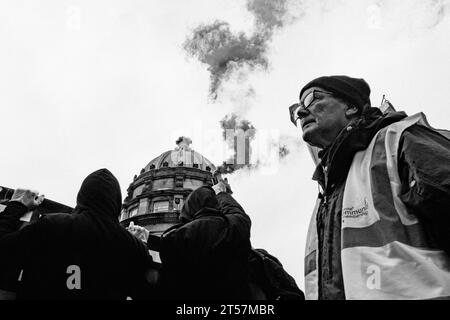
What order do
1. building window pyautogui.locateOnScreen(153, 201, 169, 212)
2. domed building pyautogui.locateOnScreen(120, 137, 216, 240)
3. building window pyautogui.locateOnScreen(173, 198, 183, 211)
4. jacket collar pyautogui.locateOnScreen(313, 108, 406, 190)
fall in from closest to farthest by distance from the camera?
jacket collar pyautogui.locateOnScreen(313, 108, 406, 190), domed building pyautogui.locateOnScreen(120, 137, 216, 240), building window pyautogui.locateOnScreen(173, 198, 183, 211), building window pyautogui.locateOnScreen(153, 201, 169, 212)

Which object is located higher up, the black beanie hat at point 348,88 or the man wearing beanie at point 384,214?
the black beanie hat at point 348,88

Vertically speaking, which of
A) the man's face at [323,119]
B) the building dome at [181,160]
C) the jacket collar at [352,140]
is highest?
the building dome at [181,160]

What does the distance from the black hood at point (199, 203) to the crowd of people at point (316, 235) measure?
0.04 feet

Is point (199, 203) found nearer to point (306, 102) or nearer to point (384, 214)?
point (306, 102)

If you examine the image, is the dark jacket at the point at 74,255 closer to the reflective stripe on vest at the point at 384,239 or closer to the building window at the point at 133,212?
the reflective stripe on vest at the point at 384,239

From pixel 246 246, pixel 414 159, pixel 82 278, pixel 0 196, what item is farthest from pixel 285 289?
pixel 0 196

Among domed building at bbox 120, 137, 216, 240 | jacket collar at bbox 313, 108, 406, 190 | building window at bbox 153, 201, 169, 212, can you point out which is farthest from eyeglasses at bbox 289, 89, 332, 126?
building window at bbox 153, 201, 169, 212

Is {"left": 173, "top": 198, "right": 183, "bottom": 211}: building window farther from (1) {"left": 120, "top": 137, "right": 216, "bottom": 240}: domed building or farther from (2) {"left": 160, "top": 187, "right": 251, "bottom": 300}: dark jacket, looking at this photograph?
(2) {"left": 160, "top": 187, "right": 251, "bottom": 300}: dark jacket

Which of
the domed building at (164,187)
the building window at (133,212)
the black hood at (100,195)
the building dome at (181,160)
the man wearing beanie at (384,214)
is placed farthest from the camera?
the building dome at (181,160)

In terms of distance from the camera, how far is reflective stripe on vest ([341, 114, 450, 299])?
192 centimetres

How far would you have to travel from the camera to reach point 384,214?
2203 mm

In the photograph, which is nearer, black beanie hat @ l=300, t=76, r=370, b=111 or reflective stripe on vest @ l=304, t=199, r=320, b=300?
reflective stripe on vest @ l=304, t=199, r=320, b=300

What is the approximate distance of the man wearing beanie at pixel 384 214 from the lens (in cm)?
191

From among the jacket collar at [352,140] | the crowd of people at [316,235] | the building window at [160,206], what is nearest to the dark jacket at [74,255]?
the crowd of people at [316,235]
